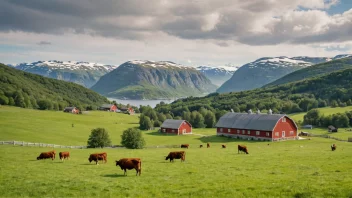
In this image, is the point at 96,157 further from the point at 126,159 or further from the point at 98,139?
the point at 98,139

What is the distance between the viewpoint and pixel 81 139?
78.8 metres

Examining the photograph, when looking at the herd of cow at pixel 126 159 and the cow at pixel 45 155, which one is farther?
the cow at pixel 45 155

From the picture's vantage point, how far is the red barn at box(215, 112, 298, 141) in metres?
82.8

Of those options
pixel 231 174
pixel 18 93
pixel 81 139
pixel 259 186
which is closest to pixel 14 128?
pixel 81 139

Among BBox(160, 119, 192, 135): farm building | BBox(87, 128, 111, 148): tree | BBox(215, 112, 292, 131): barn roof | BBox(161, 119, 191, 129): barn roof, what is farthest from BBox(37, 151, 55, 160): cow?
BBox(161, 119, 191, 129): barn roof

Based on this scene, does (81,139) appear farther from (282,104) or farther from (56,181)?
(282,104)

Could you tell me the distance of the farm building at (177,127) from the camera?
106906 mm

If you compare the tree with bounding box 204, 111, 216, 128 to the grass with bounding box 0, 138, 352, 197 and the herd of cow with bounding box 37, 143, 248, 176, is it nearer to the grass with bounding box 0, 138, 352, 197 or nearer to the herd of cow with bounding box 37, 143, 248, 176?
the herd of cow with bounding box 37, 143, 248, 176

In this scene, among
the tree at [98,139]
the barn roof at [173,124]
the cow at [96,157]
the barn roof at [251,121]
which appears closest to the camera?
the cow at [96,157]

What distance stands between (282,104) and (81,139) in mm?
138578

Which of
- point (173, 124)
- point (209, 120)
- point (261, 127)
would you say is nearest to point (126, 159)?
point (261, 127)

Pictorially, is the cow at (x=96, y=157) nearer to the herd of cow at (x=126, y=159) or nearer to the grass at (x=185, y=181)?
the herd of cow at (x=126, y=159)

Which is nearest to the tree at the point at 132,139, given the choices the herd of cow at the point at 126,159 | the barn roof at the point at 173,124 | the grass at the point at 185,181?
the herd of cow at the point at 126,159

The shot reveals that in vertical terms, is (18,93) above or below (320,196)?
above
